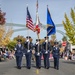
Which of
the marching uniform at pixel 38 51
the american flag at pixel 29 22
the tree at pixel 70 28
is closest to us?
the marching uniform at pixel 38 51

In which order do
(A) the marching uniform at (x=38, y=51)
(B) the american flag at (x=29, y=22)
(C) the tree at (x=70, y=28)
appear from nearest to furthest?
(A) the marching uniform at (x=38, y=51) < (B) the american flag at (x=29, y=22) < (C) the tree at (x=70, y=28)

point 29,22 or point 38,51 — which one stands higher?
point 29,22

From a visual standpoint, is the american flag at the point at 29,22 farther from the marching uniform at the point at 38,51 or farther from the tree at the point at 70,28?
the tree at the point at 70,28

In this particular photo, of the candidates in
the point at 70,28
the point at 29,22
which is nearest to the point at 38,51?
the point at 29,22

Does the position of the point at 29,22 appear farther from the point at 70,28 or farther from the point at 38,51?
the point at 70,28

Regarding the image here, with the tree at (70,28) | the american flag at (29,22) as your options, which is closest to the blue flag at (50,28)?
the american flag at (29,22)

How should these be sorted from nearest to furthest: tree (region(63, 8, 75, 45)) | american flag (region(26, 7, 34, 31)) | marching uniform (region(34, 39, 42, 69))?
marching uniform (region(34, 39, 42, 69)) → american flag (region(26, 7, 34, 31)) → tree (region(63, 8, 75, 45))

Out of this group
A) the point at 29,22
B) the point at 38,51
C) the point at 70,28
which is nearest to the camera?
the point at 38,51

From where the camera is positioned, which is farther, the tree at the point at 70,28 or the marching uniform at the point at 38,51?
the tree at the point at 70,28

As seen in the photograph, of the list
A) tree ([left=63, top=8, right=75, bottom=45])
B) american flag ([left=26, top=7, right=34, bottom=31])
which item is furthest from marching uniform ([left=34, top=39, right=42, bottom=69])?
tree ([left=63, top=8, right=75, bottom=45])

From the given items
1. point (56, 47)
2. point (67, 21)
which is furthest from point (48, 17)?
point (67, 21)

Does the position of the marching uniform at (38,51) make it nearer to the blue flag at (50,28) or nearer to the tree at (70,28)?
the blue flag at (50,28)

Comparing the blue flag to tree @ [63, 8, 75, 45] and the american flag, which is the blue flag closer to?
the american flag

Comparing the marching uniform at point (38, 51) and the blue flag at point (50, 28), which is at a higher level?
the blue flag at point (50, 28)
